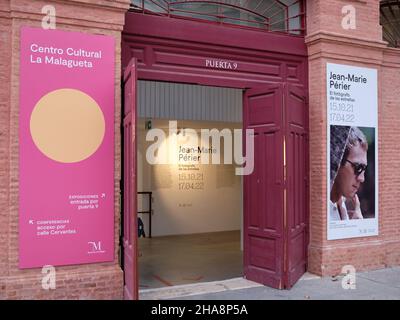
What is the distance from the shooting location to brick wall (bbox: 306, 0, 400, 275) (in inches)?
305

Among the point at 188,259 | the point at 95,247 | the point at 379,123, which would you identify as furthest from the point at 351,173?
the point at 95,247

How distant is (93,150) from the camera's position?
6.05 metres

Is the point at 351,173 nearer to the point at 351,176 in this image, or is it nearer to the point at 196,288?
the point at 351,176

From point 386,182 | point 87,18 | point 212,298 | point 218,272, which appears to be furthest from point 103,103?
point 386,182

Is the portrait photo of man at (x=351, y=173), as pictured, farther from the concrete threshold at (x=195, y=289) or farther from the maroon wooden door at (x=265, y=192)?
the concrete threshold at (x=195, y=289)

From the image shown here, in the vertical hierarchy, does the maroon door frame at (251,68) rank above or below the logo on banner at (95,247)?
above

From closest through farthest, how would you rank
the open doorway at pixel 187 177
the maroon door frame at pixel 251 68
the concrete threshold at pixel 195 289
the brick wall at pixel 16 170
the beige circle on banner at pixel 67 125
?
the brick wall at pixel 16 170, the beige circle on banner at pixel 67 125, the concrete threshold at pixel 195 289, the maroon door frame at pixel 251 68, the open doorway at pixel 187 177

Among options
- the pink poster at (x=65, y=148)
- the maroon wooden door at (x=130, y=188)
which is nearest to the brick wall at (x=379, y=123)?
the maroon wooden door at (x=130, y=188)

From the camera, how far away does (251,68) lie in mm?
7648

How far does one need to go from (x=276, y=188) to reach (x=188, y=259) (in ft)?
10.1

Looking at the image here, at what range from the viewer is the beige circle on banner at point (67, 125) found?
5805 millimetres

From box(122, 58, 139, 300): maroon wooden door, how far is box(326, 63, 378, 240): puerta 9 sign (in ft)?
11.7

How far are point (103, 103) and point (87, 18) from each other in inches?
44.3

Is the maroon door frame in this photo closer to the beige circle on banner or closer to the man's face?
the man's face
